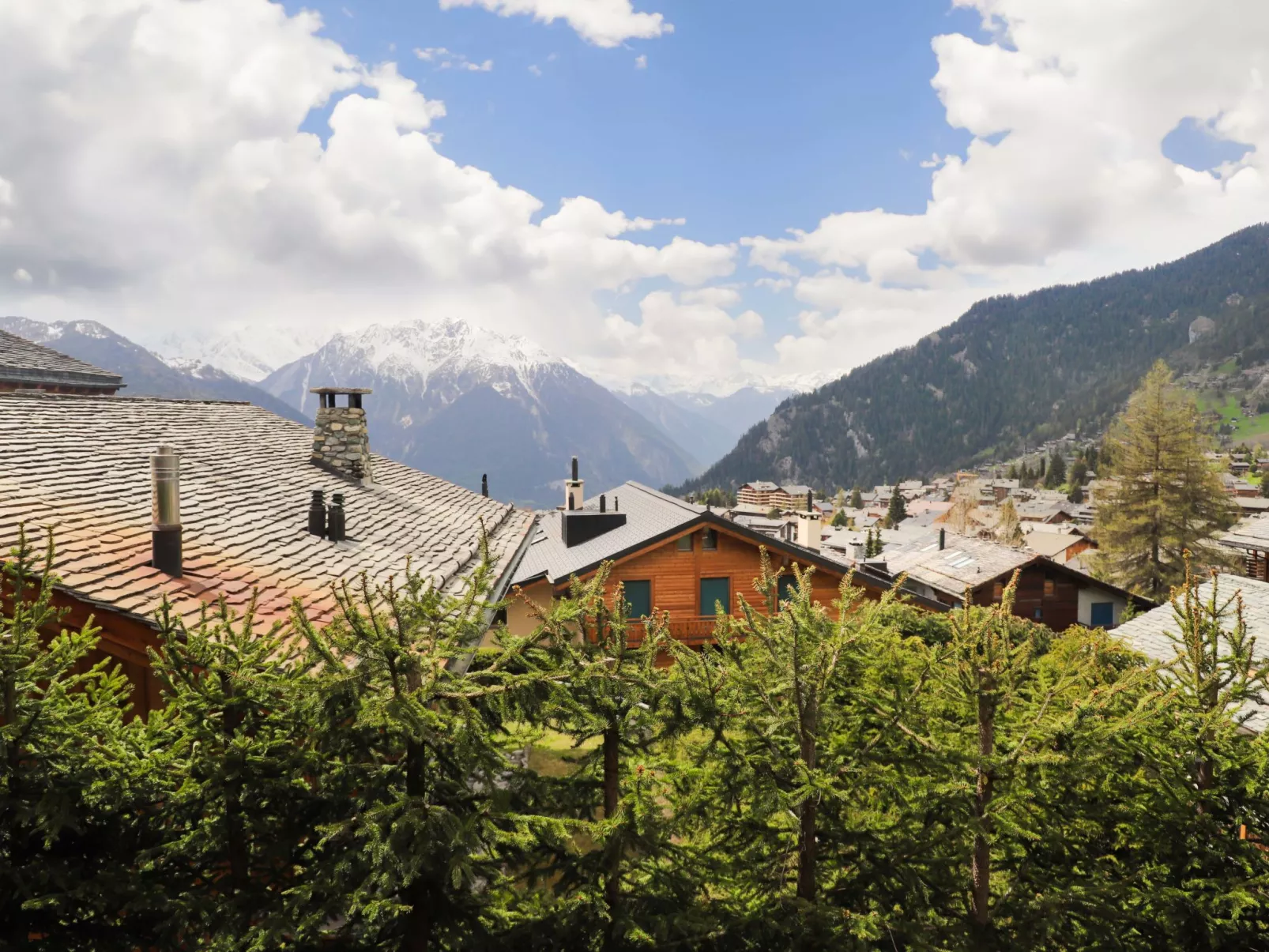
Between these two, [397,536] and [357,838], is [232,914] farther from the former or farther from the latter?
[397,536]

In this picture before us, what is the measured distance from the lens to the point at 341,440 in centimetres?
1473

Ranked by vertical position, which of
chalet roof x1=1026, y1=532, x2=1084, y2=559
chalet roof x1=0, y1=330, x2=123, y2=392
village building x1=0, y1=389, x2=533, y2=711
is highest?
chalet roof x1=0, y1=330, x2=123, y2=392

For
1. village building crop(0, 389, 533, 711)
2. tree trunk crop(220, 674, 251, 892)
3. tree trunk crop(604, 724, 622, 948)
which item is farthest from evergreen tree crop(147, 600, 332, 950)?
tree trunk crop(604, 724, 622, 948)

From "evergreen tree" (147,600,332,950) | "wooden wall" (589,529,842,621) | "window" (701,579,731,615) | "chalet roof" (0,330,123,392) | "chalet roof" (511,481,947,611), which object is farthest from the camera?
"window" (701,579,731,615)

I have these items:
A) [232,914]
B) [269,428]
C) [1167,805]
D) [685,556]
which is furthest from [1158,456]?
[232,914]

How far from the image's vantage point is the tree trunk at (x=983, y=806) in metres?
4.72

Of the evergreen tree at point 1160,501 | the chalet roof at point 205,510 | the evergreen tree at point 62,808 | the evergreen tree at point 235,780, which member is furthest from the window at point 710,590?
the evergreen tree at point 1160,501

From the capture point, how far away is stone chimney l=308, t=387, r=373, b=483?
14680 millimetres

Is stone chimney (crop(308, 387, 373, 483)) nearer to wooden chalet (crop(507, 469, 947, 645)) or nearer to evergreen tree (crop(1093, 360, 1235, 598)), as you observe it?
wooden chalet (crop(507, 469, 947, 645))

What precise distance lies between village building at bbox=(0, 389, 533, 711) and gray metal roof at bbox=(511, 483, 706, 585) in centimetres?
744

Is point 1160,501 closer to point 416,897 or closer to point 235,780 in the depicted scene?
point 416,897

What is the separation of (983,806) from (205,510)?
361 inches

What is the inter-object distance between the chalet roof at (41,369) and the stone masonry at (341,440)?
9.56 m

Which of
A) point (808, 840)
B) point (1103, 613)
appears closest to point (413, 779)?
point (808, 840)
